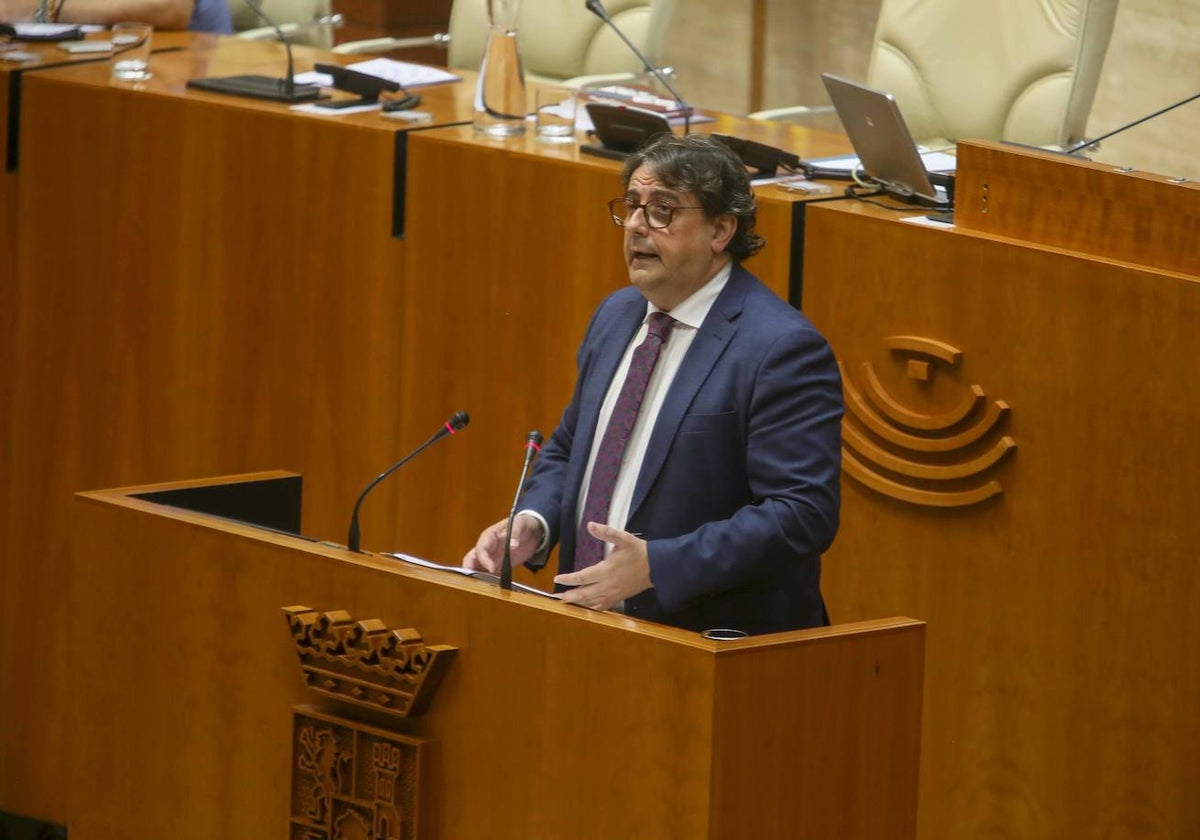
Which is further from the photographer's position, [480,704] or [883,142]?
[883,142]

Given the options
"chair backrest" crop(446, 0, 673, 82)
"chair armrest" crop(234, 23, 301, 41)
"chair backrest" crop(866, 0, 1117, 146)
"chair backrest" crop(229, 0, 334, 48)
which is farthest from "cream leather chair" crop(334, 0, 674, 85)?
"chair backrest" crop(866, 0, 1117, 146)

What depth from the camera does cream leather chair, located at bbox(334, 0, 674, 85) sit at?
227 inches

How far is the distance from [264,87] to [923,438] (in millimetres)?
1887

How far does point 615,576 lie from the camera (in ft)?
9.59

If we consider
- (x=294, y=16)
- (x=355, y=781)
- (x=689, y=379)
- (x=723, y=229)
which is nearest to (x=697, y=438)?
(x=689, y=379)

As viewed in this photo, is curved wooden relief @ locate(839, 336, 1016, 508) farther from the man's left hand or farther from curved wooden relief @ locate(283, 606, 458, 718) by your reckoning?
curved wooden relief @ locate(283, 606, 458, 718)

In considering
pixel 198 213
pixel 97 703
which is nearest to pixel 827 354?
→ pixel 97 703

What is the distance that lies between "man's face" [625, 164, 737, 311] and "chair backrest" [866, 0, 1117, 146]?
6.76 ft

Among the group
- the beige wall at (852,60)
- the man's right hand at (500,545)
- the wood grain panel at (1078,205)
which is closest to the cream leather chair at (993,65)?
the beige wall at (852,60)

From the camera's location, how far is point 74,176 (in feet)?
15.6

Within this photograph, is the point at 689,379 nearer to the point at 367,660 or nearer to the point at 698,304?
the point at 698,304

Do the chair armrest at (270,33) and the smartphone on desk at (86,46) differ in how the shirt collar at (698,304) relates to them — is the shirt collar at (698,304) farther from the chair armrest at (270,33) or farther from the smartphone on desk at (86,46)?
A: the chair armrest at (270,33)

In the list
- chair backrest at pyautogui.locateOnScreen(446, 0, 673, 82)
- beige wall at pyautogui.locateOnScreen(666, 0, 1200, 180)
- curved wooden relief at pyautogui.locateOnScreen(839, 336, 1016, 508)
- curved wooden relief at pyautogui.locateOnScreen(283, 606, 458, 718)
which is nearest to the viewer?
curved wooden relief at pyautogui.locateOnScreen(283, 606, 458, 718)

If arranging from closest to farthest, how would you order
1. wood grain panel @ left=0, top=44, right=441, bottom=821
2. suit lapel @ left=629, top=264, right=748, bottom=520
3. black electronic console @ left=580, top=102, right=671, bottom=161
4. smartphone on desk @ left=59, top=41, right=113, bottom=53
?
suit lapel @ left=629, top=264, right=748, bottom=520
black electronic console @ left=580, top=102, right=671, bottom=161
wood grain panel @ left=0, top=44, right=441, bottom=821
smartphone on desk @ left=59, top=41, right=113, bottom=53
